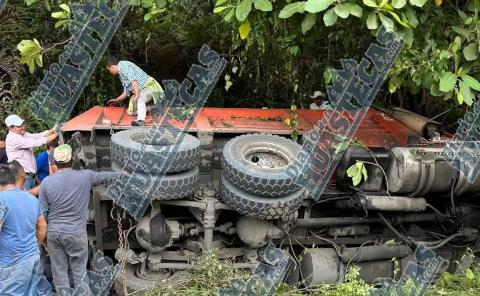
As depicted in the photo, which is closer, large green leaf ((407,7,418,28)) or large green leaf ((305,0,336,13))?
large green leaf ((305,0,336,13))

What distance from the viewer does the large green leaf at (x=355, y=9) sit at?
3.37 meters

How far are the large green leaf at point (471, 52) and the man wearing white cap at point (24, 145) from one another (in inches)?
143

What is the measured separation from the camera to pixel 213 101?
863cm

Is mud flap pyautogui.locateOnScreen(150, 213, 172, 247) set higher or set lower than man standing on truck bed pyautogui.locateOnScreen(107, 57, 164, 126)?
lower

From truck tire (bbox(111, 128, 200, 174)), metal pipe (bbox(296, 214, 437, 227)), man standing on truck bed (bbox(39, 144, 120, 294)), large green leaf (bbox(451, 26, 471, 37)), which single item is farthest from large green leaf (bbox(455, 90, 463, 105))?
man standing on truck bed (bbox(39, 144, 120, 294))

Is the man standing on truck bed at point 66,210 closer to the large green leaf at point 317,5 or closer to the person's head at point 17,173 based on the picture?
the person's head at point 17,173

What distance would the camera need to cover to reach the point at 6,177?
3.70 m

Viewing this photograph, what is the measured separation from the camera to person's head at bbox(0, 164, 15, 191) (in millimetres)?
3686

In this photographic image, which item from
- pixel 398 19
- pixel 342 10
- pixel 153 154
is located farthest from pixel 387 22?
pixel 153 154

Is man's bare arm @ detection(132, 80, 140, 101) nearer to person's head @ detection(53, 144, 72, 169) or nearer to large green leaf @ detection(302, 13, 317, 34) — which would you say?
person's head @ detection(53, 144, 72, 169)

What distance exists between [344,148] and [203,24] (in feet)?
16.1

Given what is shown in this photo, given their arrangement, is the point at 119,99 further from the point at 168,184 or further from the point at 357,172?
the point at 357,172

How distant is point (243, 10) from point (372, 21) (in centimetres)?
95

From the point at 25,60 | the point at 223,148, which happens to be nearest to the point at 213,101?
the point at 25,60
